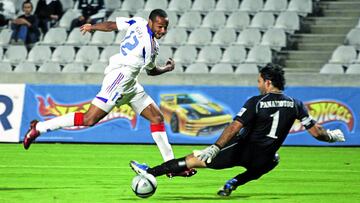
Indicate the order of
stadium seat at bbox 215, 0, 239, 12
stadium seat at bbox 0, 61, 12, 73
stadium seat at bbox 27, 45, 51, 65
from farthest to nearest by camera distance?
stadium seat at bbox 215, 0, 239, 12 < stadium seat at bbox 27, 45, 51, 65 < stadium seat at bbox 0, 61, 12, 73

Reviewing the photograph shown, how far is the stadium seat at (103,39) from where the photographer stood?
2414cm

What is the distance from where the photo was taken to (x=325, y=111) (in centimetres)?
1952

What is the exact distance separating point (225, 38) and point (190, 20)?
137 cm

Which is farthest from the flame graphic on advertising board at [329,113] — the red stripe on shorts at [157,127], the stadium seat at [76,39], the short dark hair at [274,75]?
the short dark hair at [274,75]

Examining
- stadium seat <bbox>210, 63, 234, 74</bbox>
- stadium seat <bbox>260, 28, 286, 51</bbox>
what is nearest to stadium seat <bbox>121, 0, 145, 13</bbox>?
stadium seat <bbox>210, 63, 234, 74</bbox>

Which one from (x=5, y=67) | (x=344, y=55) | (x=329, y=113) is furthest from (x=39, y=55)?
(x=329, y=113)

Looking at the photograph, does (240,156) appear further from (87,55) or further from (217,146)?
(87,55)

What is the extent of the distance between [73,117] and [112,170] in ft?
8.32

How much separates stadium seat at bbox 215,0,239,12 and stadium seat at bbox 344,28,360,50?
124 inches

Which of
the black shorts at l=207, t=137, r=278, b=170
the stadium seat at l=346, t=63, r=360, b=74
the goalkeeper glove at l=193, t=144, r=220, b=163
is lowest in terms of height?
the stadium seat at l=346, t=63, r=360, b=74

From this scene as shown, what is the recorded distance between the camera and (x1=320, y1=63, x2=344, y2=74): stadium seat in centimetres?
2153

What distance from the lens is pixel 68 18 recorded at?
82.5 feet

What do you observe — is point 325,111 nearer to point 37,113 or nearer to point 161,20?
point 37,113

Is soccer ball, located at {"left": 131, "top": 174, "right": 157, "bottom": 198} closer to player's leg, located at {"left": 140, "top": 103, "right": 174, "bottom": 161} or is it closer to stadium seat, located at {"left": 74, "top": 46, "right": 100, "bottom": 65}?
player's leg, located at {"left": 140, "top": 103, "right": 174, "bottom": 161}
